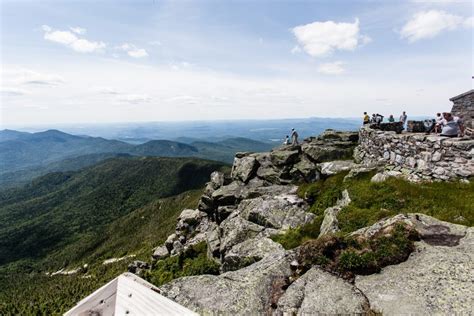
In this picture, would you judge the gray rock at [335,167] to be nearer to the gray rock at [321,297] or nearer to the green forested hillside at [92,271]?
the gray rock at [321,297]

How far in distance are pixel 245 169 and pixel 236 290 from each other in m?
31.6

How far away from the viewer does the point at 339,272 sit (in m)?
7.83

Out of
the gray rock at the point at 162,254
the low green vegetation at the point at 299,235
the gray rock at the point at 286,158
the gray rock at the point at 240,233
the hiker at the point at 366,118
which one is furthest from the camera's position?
the gray rock at the point at 162,254

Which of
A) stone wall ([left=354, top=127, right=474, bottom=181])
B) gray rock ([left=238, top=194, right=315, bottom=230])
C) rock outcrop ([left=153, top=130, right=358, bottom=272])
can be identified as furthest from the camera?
gray rock ([left=238, top=194, right=315, bottom=230])

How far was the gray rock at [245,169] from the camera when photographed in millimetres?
38188

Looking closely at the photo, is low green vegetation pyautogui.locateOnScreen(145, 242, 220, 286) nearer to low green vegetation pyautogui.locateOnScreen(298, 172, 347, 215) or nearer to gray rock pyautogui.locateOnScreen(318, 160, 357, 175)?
low green vegetation pyautogui.locateOnScreen(298, 172, 347, 215)

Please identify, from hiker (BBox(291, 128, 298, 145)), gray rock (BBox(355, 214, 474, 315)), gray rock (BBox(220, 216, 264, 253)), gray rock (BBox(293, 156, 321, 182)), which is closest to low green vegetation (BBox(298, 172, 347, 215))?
gray rock (BBox(293, 156, 321, 182))

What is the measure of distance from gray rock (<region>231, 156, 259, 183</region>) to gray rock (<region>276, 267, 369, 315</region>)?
99.4ft

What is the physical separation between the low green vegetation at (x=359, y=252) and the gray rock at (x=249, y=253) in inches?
237

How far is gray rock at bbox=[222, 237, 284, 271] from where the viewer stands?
14.4 m

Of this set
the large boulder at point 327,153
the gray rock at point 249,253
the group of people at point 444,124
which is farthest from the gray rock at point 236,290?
the large boulder at point 327,153

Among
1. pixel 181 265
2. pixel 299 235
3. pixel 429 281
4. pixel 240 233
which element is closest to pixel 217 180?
pixel 181 265

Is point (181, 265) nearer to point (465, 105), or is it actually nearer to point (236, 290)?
point (236, 290)

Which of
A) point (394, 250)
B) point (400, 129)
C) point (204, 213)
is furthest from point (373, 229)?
point (204, 213)
